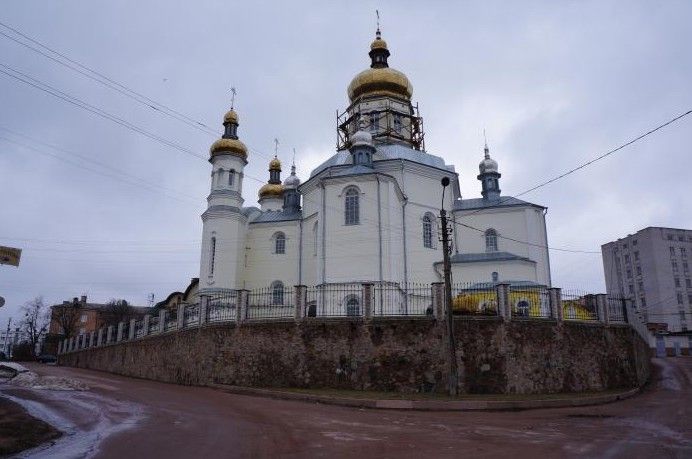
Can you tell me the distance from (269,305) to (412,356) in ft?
16.8

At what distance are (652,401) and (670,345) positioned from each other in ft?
107

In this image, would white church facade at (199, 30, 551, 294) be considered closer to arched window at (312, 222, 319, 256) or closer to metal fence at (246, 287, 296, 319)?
arched window at (312, 222, 319, 256)

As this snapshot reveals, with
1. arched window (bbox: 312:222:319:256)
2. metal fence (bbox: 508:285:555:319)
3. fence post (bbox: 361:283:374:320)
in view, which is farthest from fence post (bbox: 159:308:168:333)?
metal fence (bbox: 508:285:555:319)

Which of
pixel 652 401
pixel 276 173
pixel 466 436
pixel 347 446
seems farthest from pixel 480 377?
pixel 276 173

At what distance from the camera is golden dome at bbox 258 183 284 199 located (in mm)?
40562

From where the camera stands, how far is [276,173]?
139ft

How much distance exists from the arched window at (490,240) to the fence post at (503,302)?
43.0ft

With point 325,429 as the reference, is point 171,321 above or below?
above

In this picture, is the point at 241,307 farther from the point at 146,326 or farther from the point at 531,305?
the point at 531,305

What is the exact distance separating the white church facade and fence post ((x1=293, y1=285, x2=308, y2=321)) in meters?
7.92

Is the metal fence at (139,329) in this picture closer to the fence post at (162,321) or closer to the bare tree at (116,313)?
the fence post at (162,321)

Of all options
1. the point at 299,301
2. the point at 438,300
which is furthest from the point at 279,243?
the point at 438,300

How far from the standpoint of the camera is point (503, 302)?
17.0 meters

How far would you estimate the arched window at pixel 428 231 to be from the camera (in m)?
28.4
